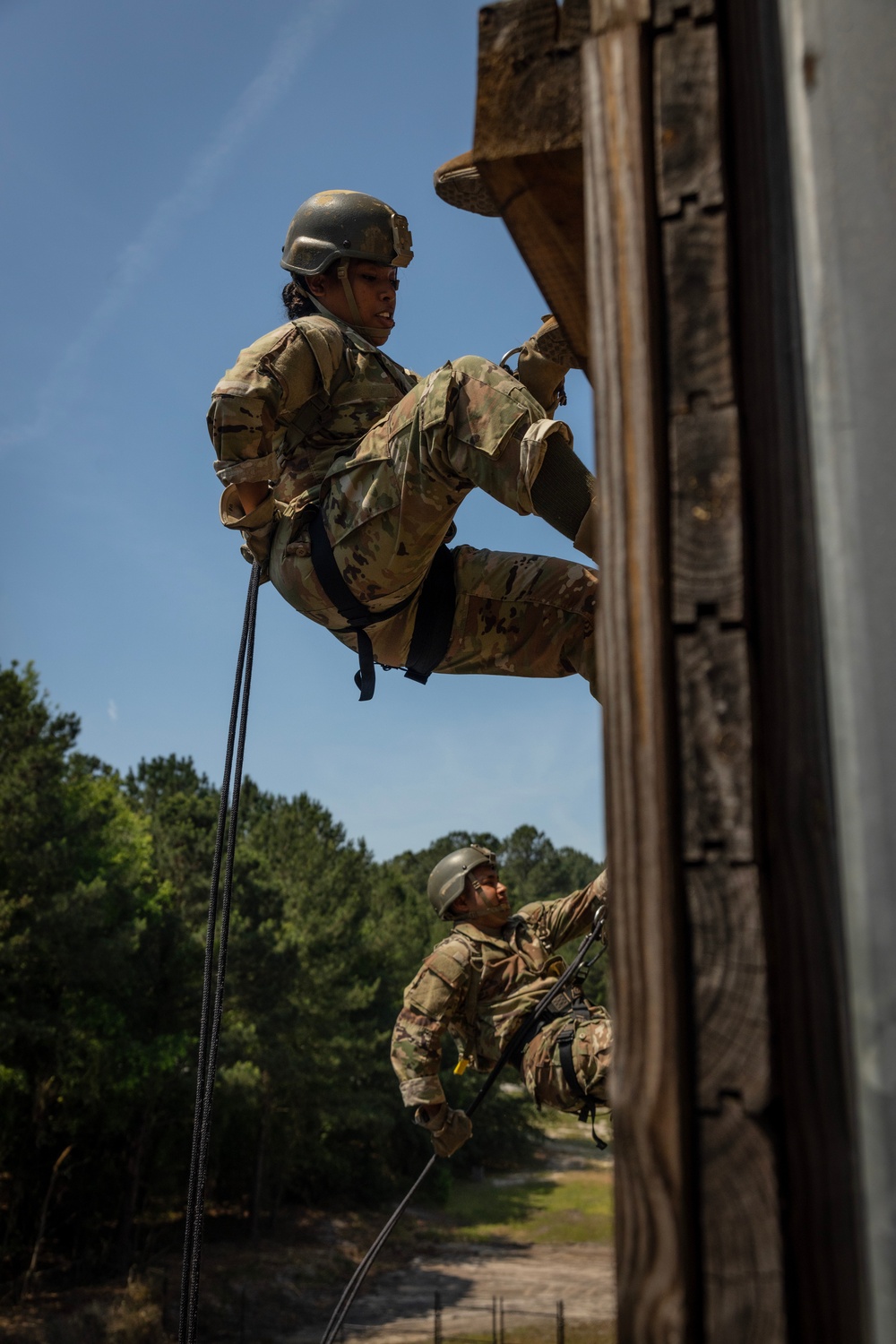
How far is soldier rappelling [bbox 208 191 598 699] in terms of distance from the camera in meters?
3.37

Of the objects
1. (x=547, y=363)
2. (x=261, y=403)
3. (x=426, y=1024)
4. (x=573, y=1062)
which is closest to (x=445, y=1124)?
(x=426, y=1024)

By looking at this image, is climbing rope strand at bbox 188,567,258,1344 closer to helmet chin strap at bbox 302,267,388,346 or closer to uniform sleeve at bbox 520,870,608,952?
helmet chin strap at bbox 302,267,388,346

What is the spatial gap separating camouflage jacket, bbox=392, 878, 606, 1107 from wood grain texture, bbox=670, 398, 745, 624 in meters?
5.71

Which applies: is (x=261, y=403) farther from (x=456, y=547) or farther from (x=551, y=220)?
(x=551, y=220)

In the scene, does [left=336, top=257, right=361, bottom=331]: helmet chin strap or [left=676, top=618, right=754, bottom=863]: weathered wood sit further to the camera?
[left=336, top=257, right=361, bottom=331]: helmet chin strap

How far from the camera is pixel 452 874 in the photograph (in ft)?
25.5

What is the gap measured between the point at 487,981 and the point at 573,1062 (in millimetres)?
1028

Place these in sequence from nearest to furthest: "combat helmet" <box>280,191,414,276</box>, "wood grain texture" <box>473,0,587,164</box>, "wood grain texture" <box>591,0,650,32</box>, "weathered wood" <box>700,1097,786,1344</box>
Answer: "weathered wood" <box>700,1097,786,1344</box> < "wood grain texture" <box>591,0,650,32</box> < "wood grain texture" <box>473,0,587,164</box> < "combat helmet" <box>280,191,414,276</box>

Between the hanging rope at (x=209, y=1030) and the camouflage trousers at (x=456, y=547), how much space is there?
0.33 meters

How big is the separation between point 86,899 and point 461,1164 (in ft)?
85.5

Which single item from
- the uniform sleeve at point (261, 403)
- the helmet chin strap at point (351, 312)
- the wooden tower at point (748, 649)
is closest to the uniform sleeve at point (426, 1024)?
the uniform sleeve at point (261, 403)

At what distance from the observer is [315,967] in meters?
32.1

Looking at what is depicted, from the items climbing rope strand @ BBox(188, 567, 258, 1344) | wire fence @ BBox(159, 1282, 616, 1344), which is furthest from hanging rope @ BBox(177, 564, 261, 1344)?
wire fence @ BBox(159, 1282, 616, 1344)

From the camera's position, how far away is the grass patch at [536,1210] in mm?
38906
